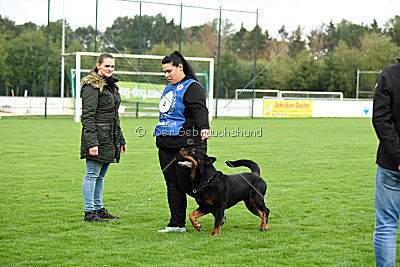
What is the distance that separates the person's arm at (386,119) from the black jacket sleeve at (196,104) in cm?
216

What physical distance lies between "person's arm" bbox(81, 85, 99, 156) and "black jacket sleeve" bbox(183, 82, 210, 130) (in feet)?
3.68

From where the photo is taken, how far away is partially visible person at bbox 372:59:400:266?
3416mm

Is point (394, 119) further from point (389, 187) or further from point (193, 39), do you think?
point (193, 39)

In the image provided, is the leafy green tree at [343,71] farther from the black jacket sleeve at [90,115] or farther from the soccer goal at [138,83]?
the black jacket sleeve at [90,115]

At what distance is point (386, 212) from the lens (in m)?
3.58

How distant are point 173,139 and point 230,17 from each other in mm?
29150

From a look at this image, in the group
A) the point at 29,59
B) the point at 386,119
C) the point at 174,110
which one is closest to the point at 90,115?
the point at 174,110

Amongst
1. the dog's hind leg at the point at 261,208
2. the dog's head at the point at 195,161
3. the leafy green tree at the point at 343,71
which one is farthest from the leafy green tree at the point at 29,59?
the dog's head at the point at 195,161

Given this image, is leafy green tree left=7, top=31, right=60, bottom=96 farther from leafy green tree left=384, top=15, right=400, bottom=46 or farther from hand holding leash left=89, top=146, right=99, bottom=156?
hand holding leash left=89, top=146, right=99, bottom=156

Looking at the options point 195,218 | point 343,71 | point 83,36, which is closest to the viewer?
point 195,218

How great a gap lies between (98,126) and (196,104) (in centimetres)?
129

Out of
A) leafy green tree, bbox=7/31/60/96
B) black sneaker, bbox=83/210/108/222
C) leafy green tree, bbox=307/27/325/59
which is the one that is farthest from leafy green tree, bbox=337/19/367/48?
black sneaker, bbox=83/210/108/222

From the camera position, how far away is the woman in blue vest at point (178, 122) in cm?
539

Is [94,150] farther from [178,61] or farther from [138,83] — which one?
[138,83]
